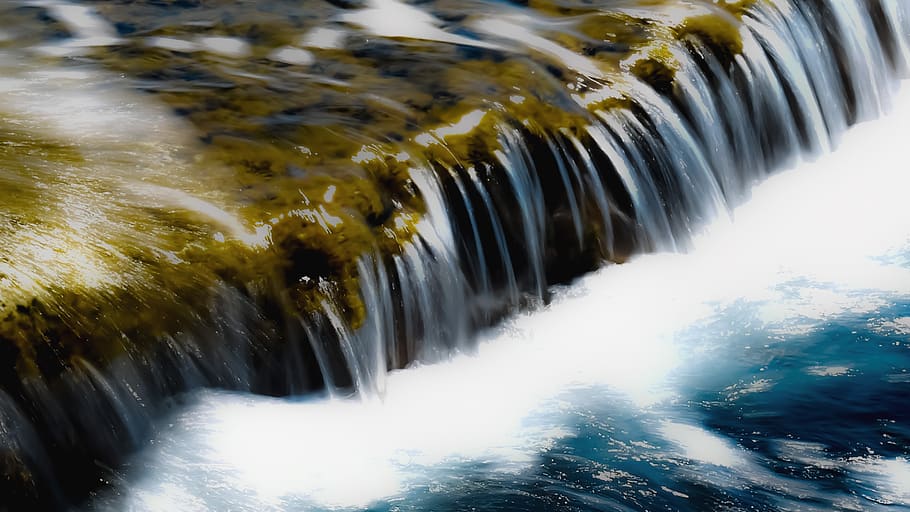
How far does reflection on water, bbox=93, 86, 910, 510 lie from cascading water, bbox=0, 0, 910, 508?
0.61ft

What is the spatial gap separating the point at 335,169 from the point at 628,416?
184cm

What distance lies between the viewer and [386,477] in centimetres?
473

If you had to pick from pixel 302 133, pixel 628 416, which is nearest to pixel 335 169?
pixel 302 133

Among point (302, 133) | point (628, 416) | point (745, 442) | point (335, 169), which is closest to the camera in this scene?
point (745, 442)

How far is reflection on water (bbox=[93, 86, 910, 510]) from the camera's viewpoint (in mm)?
4551

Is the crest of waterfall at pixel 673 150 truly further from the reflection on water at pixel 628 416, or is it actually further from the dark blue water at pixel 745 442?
the dark blue water at pixel 745 442

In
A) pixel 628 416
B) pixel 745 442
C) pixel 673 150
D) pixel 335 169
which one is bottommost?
pixel 745 442

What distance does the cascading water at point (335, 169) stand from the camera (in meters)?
4.65

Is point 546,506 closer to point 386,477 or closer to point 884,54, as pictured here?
point 386,477

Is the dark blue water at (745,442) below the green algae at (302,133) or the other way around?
below

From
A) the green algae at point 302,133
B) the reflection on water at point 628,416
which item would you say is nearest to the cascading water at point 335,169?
the green algae at point 302,133

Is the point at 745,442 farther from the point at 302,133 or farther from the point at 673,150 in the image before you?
the point at 302,133

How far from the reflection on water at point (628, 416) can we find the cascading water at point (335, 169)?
19 centimetres

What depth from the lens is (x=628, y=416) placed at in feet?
16.7
